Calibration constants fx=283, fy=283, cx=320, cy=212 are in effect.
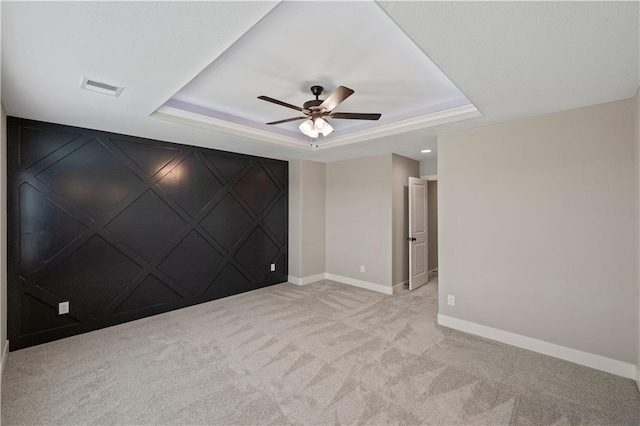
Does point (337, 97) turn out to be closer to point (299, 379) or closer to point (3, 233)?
point (299, 379)

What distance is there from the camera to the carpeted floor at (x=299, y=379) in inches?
79.4

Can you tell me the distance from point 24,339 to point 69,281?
65 cm

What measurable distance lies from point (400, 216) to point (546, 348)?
267cm

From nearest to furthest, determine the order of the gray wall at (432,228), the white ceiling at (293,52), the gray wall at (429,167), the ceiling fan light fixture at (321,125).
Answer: the white ceiling at (293,52)
the ceiling fan light fixture at (321,125)
the gray wall at (429,167)
the gray wall at (432,228)

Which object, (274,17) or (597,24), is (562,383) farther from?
(274,17)

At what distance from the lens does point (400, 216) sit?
198 inches

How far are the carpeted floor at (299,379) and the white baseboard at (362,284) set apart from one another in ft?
3.98

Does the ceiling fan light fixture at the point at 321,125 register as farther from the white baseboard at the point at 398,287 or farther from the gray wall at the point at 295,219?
the white baseboard at the point at 398,287

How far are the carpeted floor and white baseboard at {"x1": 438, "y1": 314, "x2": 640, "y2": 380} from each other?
92 mm

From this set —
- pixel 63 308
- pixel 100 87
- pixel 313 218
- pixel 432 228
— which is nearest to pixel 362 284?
pixel 313 218

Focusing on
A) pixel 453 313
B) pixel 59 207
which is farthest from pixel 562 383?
pixel 59 207

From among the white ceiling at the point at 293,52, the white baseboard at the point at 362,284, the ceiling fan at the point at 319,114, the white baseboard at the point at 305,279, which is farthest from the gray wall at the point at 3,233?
the white baseboard at the point at 362,284

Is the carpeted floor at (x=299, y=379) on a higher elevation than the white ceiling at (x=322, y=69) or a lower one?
lower

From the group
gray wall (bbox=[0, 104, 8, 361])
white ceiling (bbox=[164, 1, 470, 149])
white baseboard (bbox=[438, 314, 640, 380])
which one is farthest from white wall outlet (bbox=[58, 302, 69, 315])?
white baseboard (bbox=[438, 314, 640, 380])
